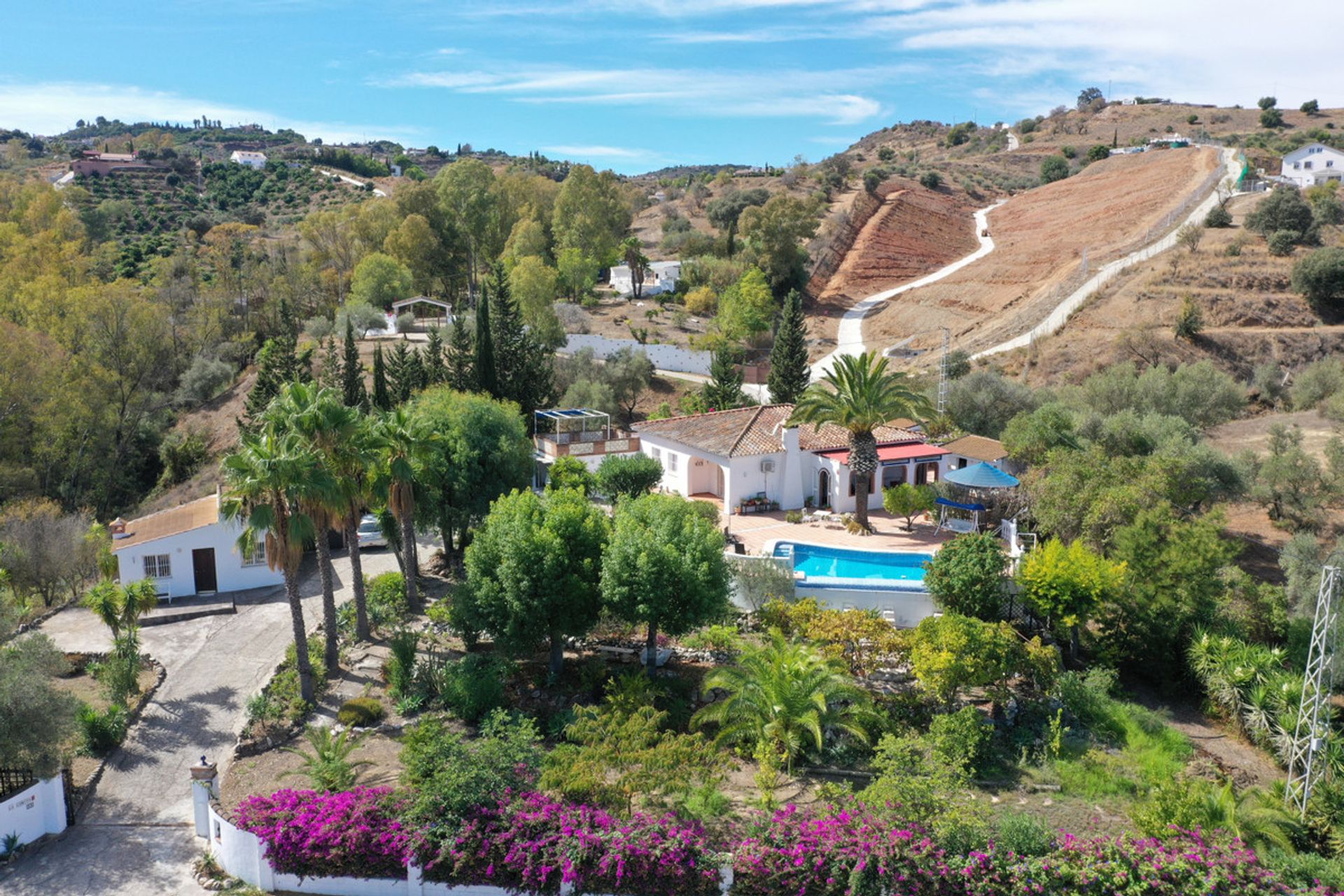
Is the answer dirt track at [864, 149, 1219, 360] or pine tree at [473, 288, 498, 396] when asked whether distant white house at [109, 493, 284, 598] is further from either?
dirt track at [864, 149, 1219, 360]

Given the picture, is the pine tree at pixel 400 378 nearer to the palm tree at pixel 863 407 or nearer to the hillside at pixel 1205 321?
the palm tree at pixel 863 407

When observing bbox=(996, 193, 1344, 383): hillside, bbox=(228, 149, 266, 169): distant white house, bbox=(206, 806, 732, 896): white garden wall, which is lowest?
bbox=(206, 806, 732, 896): white garden wall

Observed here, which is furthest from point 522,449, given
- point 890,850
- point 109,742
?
point 890,850

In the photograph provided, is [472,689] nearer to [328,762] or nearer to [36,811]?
[328,762]

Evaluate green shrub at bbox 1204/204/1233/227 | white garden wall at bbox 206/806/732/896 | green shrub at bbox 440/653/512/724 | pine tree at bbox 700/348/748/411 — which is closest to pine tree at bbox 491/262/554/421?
pine tree at bbox 700/348/748/411

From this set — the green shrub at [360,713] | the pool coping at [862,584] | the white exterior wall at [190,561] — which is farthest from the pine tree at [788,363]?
the green shrub at [360,713]

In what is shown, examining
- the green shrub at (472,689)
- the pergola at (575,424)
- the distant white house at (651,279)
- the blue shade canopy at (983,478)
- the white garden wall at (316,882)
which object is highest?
the distant white house at (651,279)

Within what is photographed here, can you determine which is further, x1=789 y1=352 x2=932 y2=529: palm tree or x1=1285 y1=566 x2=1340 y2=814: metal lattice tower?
x1=789 y1=352 x2=932 y2=529: palm tree
